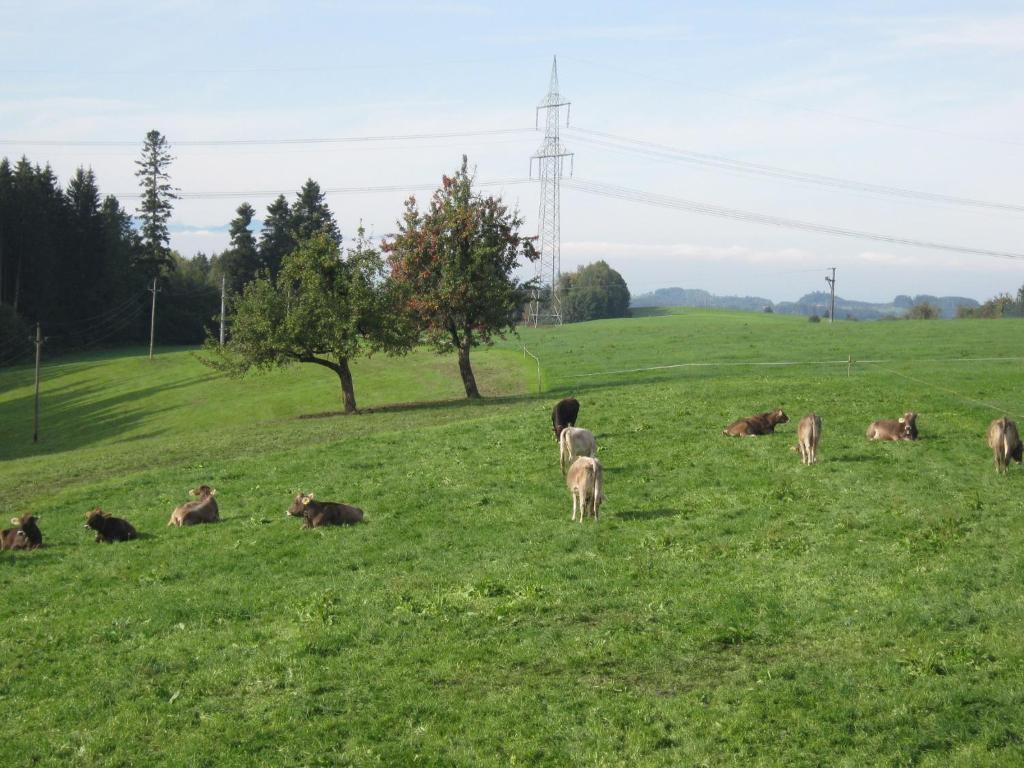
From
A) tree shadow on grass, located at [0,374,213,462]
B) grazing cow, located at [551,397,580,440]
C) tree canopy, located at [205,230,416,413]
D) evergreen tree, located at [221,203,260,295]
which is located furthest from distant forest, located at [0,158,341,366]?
grazing cow, located at [551,397,580,440]

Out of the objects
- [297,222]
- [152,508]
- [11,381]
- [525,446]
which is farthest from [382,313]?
[297,222]

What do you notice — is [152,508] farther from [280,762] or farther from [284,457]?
[280,762]

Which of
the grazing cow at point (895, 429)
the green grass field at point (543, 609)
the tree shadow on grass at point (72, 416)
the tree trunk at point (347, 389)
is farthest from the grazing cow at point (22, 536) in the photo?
the tree shadow on grass at point (72, 416)

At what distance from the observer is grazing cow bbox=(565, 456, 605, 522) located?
21250mm

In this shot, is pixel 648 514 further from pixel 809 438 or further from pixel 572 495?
pixel 809 438

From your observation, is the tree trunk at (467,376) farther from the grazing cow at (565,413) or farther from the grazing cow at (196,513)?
the grazing cow at (196,513)

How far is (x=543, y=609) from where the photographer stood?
15.7m

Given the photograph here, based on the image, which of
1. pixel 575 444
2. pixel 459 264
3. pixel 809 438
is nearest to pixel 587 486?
pixel 575 444

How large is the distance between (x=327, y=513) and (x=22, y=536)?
680cm

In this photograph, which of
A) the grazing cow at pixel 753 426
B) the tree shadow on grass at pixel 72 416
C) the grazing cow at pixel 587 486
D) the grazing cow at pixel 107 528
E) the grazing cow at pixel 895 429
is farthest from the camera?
the tree shadow on grass at pixel 72 416

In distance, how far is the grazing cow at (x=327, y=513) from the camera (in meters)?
22.4

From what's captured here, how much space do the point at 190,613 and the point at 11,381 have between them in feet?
264

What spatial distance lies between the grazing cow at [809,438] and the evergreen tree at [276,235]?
4063 inches

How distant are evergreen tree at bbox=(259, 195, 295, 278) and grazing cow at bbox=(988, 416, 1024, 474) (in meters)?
106
